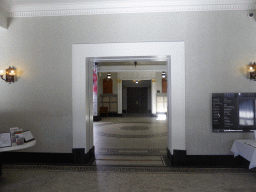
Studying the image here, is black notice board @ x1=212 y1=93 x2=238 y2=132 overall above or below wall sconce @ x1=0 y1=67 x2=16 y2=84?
below

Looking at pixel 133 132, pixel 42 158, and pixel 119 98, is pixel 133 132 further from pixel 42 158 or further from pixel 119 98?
pixel 119 98

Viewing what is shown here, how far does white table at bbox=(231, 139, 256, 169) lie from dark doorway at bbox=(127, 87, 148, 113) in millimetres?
14034

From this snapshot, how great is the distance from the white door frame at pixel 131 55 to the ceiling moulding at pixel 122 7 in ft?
2.37

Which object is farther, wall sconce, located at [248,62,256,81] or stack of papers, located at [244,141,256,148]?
wall sconce, located at [248,62,256,81]

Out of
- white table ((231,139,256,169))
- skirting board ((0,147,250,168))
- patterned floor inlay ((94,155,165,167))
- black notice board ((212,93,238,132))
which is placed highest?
black notice board ((212,93,238,132))

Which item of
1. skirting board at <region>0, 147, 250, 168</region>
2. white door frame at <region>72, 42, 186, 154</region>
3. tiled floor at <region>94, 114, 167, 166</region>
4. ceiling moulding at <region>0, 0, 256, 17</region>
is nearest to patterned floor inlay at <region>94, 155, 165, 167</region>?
tiled floor at <region>94, 114, 167, 166</region>

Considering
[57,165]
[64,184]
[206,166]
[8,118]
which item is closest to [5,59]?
[8,118]

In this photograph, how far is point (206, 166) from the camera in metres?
3.99

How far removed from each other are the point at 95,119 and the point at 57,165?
8262 millimetres

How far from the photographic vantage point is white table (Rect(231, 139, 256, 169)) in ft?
10.8

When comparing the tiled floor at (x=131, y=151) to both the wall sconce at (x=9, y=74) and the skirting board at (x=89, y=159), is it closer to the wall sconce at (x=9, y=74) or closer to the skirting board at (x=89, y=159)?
the skirting board at (x=89, y=159)

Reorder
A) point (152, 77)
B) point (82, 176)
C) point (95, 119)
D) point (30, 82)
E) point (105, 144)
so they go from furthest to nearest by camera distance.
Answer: point (152, 77) < point (95, 119) < point (105, 144) < point (30, 82) < point (82, 176)

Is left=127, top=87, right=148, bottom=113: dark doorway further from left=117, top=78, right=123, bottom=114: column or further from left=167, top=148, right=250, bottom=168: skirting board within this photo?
left=167, top=148, right=250, bottom=168: skirting board

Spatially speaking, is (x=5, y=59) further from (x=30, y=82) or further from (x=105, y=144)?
(x=105, y=144)
